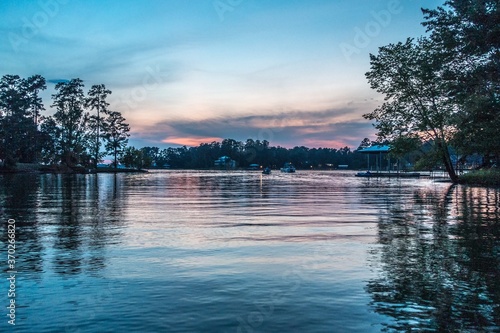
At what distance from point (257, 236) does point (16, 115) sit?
90121 millimetres

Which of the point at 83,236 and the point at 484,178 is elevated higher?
the point at 484,178

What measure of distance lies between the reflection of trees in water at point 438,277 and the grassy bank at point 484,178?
34444mm

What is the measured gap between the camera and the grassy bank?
4475cm

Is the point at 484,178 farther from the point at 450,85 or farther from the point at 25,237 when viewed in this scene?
the point at 25,237

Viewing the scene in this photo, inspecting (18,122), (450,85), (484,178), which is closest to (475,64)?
(450,85)

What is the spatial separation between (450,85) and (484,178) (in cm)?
2498

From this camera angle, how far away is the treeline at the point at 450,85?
82.0ft

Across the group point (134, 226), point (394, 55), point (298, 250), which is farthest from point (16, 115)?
point (298, 250)

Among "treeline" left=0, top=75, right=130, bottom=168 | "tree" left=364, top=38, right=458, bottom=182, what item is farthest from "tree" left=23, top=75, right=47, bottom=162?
"tree" left=364, top=38, right=458, bottom=182

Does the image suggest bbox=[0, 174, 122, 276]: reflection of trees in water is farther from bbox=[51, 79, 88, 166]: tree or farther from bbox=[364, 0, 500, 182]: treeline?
bbox=[51, 79, 88, 166]: tree

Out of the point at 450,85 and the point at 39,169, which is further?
the point at 39,169

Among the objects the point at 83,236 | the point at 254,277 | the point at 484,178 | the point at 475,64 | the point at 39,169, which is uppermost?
the point at 475,64

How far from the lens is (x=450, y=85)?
27.2 metres

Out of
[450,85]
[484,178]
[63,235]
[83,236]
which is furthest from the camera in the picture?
[484,178]
